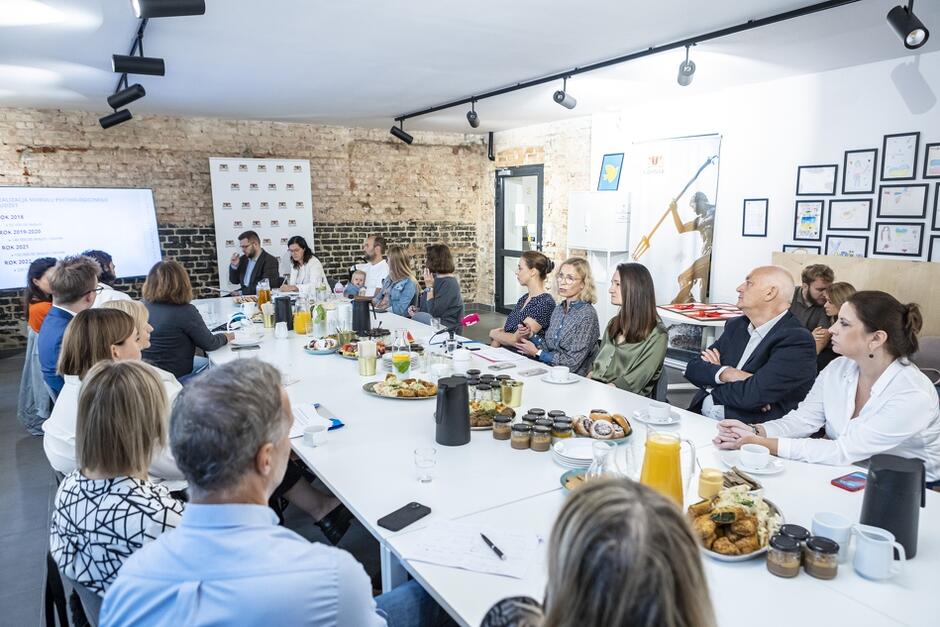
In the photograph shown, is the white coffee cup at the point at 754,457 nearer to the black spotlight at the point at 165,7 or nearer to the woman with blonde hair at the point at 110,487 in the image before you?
the woman with blonde hair at the point at 110,487

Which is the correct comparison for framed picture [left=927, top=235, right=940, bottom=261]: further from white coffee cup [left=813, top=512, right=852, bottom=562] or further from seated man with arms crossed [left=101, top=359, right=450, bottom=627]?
seated man with arms crossed [left=101, top=359, right=450, bottom=627]

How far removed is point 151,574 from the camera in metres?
1.02

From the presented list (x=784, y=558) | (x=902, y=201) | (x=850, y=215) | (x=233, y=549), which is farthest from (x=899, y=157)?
(x=233, y=549)

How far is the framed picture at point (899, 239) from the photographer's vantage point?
454 centimetres

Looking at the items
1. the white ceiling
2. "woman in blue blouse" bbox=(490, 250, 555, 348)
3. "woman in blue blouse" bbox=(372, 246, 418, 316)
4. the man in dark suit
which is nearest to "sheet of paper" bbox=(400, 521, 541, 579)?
"woman in blue blouse" bbox=(490, 250, 555, 348)

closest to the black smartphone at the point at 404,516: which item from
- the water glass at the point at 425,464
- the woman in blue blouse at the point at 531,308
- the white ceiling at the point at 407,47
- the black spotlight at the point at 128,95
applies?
the water glass at the point at 425,464

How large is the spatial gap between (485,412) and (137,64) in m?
3.56

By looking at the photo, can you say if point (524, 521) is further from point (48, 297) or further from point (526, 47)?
point (48, 297)

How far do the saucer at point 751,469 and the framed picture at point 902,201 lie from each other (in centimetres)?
379

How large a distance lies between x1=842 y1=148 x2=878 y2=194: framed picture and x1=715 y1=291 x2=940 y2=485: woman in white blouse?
3.36 metres

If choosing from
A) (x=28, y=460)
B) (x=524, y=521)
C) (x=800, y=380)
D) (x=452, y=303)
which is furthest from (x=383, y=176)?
(x=524, y=521)

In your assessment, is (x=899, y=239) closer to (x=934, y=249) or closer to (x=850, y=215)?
(x=934, y=249)

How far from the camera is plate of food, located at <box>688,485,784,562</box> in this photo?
1.41 metres

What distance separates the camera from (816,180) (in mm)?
5152
